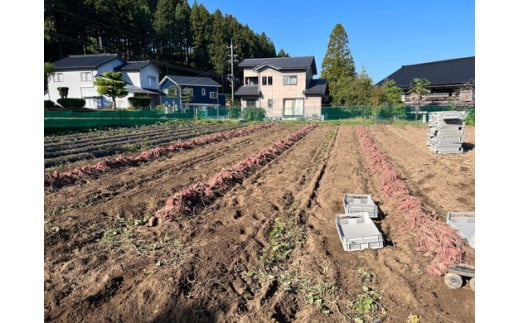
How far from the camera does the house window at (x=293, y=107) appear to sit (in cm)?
Result: 2795

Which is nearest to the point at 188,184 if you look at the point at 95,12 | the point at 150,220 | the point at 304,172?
the point at 150,220

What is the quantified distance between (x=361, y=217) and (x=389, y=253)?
26.7 inches

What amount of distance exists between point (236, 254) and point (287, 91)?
87.3ft

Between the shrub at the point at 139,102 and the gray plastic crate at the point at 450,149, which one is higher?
the shrub at the point at 139,102

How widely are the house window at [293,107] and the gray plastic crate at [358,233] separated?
2492 cm

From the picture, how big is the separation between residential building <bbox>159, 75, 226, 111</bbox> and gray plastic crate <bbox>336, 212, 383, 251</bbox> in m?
30.6

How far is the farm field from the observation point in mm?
2182

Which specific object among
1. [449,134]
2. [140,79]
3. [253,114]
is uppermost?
[140,79]

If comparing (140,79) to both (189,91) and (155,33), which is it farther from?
(155,33)

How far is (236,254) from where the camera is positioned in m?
2.96

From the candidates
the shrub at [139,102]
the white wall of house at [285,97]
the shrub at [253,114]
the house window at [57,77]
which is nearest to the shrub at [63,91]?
the house window at [57,77]

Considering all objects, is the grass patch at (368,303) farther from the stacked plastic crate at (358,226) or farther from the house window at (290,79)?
the house window at (290,79)

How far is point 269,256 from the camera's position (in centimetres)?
296

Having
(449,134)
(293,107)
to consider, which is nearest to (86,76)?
(293,107)
